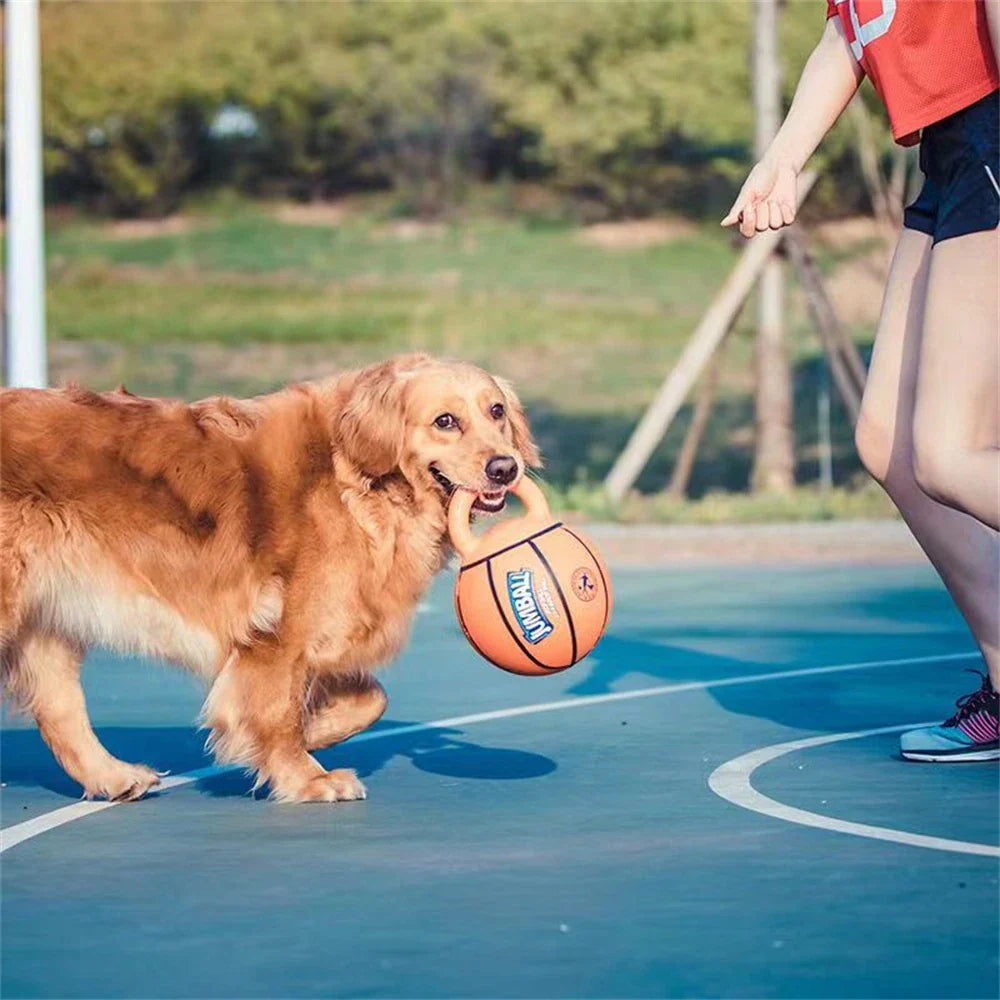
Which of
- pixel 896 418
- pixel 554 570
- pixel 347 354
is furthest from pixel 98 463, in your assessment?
pixel 347 354

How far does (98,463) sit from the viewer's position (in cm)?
595

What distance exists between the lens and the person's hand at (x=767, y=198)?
5.92 m

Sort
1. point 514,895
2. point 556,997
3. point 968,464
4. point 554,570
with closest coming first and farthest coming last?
Answer: point 556,997
point 514,895
point 968,464
point 554,570

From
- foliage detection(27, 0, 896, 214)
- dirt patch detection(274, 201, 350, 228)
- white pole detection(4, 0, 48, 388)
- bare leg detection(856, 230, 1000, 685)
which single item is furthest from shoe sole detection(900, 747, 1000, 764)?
dirt patch detection(274, 201, 350, 228)

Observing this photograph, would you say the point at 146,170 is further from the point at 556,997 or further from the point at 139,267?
the point at 556,997

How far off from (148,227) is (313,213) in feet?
8.34

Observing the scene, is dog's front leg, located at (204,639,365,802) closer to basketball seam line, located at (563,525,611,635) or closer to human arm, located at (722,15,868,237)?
basketball seam line, located at (563,525,611,635)

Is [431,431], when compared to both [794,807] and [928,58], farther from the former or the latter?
[928,58]

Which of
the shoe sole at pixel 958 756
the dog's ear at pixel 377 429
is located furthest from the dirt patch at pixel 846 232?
the dog's ear at pixel 377 429

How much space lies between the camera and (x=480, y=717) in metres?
7.53

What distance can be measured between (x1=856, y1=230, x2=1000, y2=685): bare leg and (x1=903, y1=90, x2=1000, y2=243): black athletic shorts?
26 centimetres

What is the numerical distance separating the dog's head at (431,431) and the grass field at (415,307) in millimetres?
16640

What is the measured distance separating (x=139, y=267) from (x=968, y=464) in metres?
25.4

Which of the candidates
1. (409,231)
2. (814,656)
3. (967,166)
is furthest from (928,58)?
(409,231)
